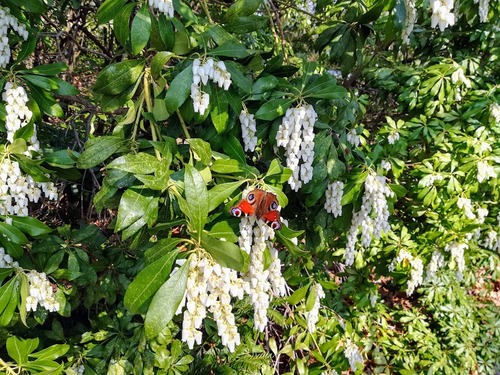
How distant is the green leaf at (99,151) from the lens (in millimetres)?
1408

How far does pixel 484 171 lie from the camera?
10.1 feet

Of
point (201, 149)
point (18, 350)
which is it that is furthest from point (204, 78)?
point (18, 350)

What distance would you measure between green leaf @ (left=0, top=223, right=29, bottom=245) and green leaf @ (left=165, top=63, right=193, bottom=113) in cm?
74

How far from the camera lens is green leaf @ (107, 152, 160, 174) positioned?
1.24 meters

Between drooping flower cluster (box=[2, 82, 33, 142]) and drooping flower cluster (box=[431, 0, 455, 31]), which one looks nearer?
drooping flower cluster (box=[431, 0, 455, 31])

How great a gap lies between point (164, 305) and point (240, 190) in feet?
1.52

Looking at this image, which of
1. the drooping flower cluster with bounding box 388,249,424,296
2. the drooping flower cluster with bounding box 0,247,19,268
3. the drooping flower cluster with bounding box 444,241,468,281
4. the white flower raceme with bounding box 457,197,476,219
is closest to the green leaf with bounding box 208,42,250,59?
the drooping flower cluster with bounding box 0,247,19,268

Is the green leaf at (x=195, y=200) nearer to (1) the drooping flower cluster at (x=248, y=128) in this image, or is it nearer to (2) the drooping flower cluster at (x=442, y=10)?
(1) the drooping flower cluster at (x=248, y=128)

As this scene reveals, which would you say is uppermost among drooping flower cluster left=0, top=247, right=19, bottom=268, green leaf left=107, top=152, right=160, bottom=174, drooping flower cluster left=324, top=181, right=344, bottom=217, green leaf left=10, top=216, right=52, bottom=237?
green leaf left=107, top=152, right=160, bottom=174

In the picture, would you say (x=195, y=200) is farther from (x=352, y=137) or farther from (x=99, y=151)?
(x=352, y=137)

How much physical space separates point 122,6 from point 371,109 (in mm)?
3093

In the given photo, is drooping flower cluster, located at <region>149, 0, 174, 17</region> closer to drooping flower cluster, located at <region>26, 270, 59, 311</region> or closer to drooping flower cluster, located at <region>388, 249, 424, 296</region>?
drooping flower cluster, located at <region>26, 270, 59, 311</region>

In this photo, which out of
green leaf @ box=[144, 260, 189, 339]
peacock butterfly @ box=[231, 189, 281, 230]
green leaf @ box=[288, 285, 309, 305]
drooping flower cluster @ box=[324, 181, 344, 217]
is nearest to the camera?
green leaf @ box=[144, 260, 189, 339]

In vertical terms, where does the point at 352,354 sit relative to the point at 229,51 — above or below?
below
